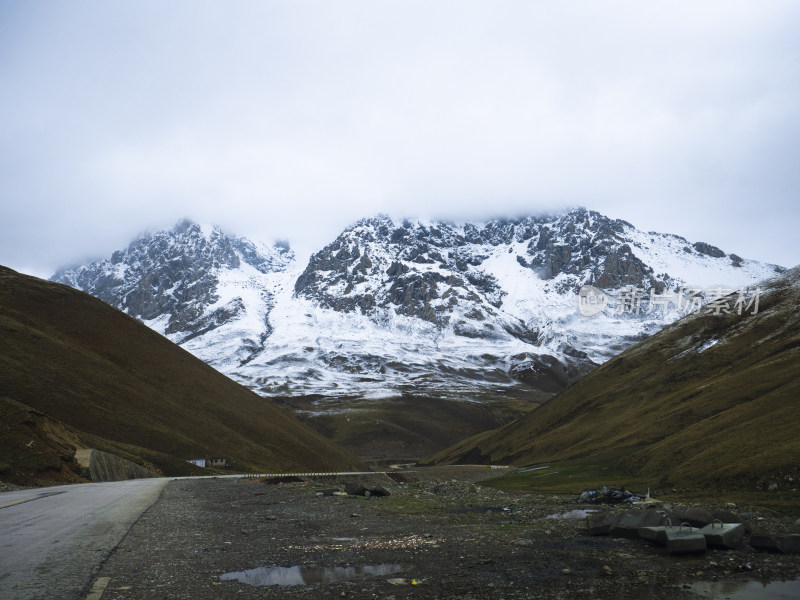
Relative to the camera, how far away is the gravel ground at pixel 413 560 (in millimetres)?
13383

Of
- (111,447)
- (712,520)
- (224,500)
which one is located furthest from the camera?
(111,447)

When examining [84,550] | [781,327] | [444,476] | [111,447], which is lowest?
[444,476]

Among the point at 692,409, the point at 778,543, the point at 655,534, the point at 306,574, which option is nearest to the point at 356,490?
the point at 655,534

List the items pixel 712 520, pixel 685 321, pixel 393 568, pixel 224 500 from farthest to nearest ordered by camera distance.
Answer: pixel 685 321 → pixel 224 500 → pixel 712 520 → pixel 393 568

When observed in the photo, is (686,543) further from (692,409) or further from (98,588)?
(692,409)

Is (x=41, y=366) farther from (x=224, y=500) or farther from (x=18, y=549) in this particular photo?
(x=18, y=549)

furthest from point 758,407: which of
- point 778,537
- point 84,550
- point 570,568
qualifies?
point 84,550

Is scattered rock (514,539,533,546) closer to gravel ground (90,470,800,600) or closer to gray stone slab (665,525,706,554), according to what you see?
gravel ground (90,470,800,600)

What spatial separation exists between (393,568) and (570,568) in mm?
4921

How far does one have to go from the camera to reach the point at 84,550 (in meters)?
16.5

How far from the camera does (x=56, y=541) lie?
689 inches

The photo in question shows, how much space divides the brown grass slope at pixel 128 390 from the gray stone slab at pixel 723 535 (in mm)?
77142

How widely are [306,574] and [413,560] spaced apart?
11.1 ft

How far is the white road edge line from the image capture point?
1193 centimetres
